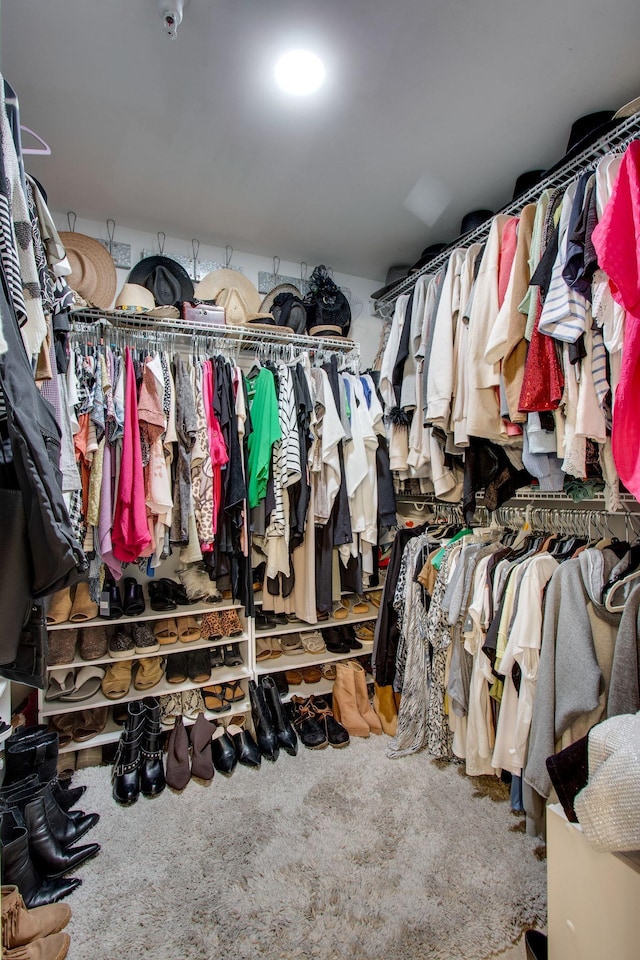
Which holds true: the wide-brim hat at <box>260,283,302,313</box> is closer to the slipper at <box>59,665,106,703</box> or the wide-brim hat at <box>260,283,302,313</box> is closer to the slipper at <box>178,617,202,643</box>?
the slipper at <box>178,617,202,643</box>


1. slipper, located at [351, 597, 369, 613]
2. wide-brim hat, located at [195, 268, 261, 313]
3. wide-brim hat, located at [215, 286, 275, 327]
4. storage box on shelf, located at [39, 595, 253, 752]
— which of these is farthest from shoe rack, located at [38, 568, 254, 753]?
wide-brim hat, located at [195, 268, 261, 313]

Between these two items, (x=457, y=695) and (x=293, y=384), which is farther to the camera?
(x=293, y=384)

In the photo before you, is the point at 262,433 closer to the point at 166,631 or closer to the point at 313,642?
the point at 166,631

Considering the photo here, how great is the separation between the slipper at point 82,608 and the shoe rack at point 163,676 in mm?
22

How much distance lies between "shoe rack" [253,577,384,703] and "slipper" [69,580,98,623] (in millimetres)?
771

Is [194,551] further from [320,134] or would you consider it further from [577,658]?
[320,134]

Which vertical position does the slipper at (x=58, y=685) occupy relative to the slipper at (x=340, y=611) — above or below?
below

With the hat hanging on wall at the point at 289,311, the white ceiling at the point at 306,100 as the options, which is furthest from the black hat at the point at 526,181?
the hat hanging on wall at the point at 289,311

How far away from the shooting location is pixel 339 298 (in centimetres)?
263

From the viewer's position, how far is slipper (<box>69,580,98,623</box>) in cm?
193

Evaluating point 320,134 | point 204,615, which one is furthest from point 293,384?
point 204,615

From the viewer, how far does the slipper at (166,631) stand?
2.13m

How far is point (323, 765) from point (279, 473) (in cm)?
134

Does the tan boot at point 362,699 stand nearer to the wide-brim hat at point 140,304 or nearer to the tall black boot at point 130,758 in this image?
the tall black boot at point 130,758
